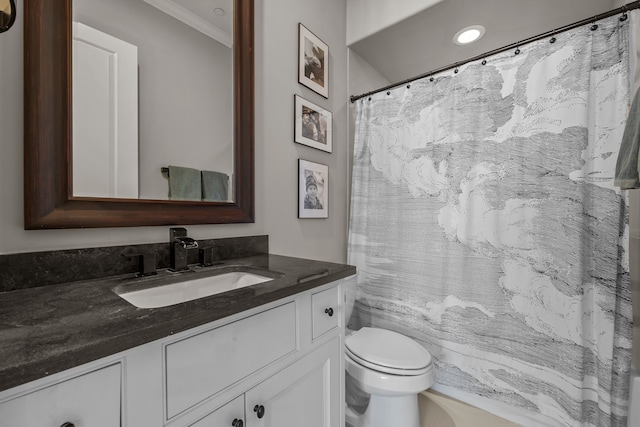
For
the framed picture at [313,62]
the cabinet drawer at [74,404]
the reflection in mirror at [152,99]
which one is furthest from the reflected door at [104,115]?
the framed picture at [313,62]

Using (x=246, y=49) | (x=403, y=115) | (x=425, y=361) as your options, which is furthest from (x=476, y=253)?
(x=246, y=49)

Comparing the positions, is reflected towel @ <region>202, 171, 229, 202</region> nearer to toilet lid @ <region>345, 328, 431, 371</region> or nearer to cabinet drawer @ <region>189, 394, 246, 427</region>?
cabinet drawer @ <region>189, 394, 246, 427</region>

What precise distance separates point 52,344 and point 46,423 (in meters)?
0.11

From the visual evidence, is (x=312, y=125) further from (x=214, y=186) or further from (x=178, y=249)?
(x=178, y=249)

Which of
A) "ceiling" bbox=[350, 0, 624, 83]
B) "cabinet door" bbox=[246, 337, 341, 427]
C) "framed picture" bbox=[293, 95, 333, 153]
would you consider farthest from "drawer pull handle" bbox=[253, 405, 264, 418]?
"ceiling" bbox=[350, 0, 624, 83]

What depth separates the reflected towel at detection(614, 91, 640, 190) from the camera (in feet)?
2.89

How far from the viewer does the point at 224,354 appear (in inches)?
24.9

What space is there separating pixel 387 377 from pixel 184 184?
3.99ft

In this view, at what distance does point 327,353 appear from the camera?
94 cm

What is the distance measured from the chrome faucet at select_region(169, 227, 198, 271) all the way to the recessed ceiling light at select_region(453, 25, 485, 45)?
84.5 inches

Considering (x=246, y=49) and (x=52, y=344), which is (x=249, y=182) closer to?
(x=246, y=49)

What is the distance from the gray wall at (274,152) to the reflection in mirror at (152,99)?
130mm

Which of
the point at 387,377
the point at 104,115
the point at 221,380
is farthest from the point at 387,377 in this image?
the point at 104,115

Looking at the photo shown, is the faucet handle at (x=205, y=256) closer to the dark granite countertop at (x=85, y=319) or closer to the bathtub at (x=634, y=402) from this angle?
the dark granite countertop at (x=85, y=319)
